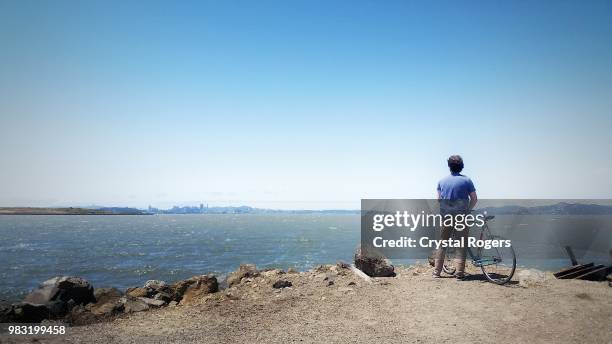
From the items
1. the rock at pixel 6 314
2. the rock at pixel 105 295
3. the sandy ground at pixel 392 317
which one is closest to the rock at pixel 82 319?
the sandy ground at pixel 392 317

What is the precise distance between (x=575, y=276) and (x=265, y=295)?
7.95m

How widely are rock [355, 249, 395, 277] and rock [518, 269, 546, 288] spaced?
355 centimetres

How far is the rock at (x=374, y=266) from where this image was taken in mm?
11070

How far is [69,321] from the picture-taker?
9188 millimetres

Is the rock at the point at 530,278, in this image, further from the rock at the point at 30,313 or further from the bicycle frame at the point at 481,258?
the rock at the point at 30,313

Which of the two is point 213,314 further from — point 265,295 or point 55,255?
point 55,255

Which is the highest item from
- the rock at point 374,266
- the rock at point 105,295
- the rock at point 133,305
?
the rock at point 374,266

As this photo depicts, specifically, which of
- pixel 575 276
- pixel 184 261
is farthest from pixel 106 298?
pixel 184 261

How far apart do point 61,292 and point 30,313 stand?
127 cm

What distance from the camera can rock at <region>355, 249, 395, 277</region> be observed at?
11070 mm

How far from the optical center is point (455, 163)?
9.11 m

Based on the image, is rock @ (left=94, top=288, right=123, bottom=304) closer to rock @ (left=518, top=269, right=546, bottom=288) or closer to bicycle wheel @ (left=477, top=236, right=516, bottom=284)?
bicycle wheel @ (left=477, top=236, right=516, bottom=284)

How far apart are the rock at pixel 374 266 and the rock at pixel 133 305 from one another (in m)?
6.54

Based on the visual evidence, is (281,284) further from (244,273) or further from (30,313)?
(30,313)
